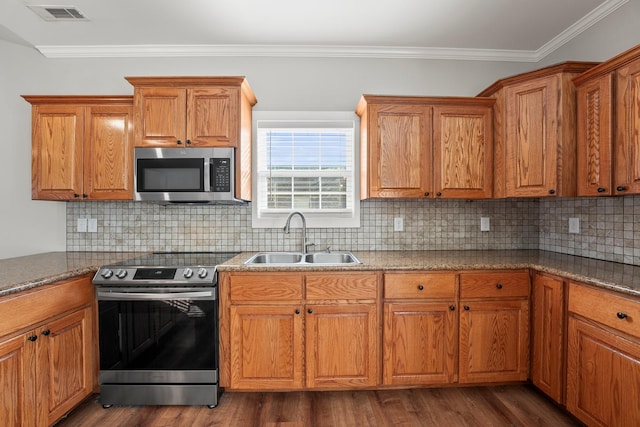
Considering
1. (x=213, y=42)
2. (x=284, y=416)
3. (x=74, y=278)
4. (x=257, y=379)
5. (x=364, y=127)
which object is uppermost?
(x=213, y=42)

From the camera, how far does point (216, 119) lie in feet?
7.75

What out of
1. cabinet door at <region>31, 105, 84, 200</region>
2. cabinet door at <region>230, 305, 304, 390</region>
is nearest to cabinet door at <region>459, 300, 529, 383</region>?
cabinet door at <region>230, 305, 304, 390</region>

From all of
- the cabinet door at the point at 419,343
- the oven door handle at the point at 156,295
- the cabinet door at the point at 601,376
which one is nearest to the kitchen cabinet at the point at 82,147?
the oven door handle at the point at 156,295

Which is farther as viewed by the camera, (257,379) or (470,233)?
(470,233)

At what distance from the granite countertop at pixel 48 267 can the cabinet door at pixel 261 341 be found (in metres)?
1.01

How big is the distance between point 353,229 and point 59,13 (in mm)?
2788

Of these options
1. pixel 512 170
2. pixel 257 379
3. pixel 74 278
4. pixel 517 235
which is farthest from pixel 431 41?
pixel 74 278

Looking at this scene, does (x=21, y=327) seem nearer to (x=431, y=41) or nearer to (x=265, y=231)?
(x=265, y=231)

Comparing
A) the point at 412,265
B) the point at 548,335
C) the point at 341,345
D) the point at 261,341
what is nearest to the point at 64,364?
the point at 261,341

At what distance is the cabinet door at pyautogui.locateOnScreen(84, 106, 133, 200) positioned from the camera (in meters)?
2.43

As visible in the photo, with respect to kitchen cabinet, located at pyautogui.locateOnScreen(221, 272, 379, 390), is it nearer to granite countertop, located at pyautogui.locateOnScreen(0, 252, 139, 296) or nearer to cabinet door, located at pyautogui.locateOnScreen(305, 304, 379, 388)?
cabinet door, located at pyautogui.locateOnScreen(305, 304, 379, 388)

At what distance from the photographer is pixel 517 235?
2.88 metres

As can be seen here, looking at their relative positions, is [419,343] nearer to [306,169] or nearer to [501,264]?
[501,264]

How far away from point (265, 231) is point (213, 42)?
1688mm
